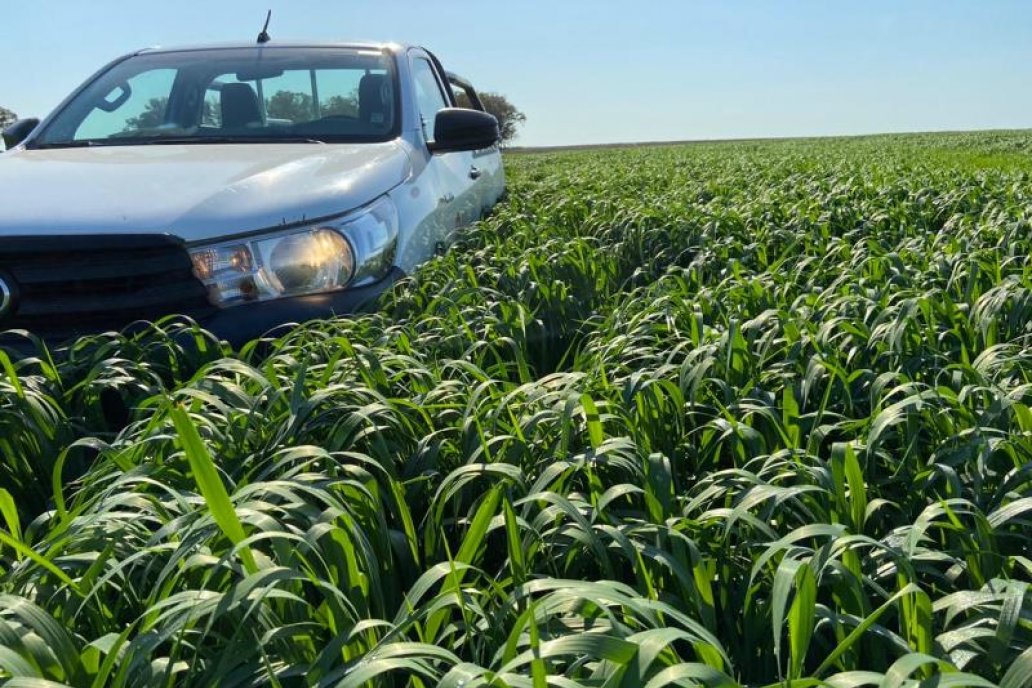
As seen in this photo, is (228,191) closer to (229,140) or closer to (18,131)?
(229,140)

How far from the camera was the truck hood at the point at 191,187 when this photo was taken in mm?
3281

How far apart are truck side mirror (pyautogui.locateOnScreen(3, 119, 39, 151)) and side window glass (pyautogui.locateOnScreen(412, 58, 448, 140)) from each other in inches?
80.5

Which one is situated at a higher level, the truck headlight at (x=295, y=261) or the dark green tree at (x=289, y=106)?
the dark green tree at (x=289, y=106)

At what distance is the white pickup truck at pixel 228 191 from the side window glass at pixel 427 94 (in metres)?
0.04

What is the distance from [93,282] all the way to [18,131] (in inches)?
103

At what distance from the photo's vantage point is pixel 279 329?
11.5ft

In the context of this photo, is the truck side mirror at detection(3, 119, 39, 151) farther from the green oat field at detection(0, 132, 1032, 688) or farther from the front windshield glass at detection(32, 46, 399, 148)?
the green oat field at detection(0, 132, 1032, 688)

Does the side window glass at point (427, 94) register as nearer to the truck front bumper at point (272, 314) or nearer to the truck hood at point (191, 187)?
the truck hood at point (191, 187)

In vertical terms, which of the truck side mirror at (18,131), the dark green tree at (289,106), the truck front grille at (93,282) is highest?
the dark green tree at (289,106)

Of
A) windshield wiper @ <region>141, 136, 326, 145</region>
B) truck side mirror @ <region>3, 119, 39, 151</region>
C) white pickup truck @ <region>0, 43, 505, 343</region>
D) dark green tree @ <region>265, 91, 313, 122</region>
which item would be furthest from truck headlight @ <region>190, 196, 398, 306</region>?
truck side mirror @ <region>3, 119, 39, 151</region>

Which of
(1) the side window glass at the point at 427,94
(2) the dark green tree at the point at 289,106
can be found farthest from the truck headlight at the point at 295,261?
(2) the dark green tree at the point at 289,106

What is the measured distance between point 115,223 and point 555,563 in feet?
6.84

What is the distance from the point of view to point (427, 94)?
5875mm

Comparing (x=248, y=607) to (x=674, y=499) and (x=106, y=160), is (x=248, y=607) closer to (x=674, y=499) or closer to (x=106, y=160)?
(x=674, y=499)
